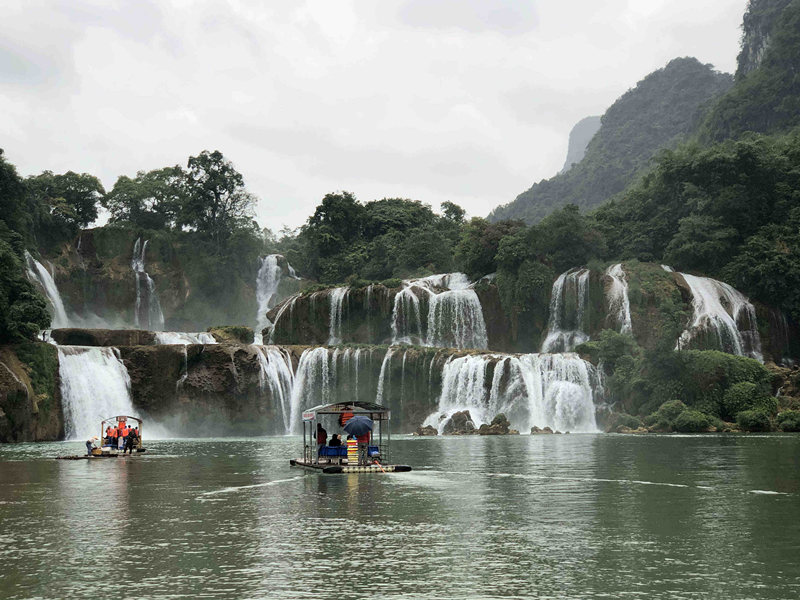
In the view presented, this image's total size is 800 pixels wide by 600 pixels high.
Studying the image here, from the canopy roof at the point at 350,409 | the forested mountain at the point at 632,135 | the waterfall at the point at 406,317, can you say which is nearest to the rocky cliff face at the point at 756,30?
the forested mountain at the point at 632,135

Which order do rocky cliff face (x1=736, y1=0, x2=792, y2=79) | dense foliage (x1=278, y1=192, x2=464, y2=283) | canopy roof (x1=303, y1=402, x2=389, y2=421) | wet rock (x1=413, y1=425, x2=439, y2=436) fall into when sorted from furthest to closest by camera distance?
1. rocky cliff face (x1=736, y1=0, x2=792, y2=79)
2. dense foliage (x1=278, y1=192, x2=464, y2=283)
3. wet rock (x1=413, y1=425, x2=439, y2=436)
4. canopy roof (x1=303, y1=402, x2=389, y2=421)

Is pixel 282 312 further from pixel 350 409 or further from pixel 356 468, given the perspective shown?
pixel 356 468

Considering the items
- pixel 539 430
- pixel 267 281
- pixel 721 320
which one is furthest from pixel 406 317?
pixel 267 281

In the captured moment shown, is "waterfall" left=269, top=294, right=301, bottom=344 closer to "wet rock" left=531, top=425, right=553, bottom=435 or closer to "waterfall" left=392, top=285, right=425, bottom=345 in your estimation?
"waterfall" left=392, top=285, right=425, bottom=345

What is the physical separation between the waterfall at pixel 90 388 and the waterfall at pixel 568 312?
31025mm

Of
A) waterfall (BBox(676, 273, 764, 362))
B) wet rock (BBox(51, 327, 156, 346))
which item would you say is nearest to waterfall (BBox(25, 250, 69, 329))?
wet rock (BBox(51, 327, 156, 346))

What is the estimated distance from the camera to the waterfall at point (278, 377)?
60594 millimetres

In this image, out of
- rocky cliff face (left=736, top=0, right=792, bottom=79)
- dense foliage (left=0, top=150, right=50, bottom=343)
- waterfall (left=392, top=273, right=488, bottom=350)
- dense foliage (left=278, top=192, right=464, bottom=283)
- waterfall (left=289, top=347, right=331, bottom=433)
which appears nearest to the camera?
dense foliage (left=0, top=150, right=50, bottom=343)

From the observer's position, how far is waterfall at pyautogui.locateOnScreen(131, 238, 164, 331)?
88.1 metres

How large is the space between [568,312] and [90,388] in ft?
114

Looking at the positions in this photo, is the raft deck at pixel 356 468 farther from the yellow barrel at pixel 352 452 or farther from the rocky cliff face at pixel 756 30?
the rocky cliff face at pixel 756 30

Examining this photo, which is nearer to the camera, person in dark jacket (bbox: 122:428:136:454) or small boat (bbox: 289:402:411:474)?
A: small boat (bbox: 289:402:411:474)

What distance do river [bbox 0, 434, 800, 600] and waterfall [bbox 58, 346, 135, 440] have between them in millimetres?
23424

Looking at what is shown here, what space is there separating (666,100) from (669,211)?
89.6 m
